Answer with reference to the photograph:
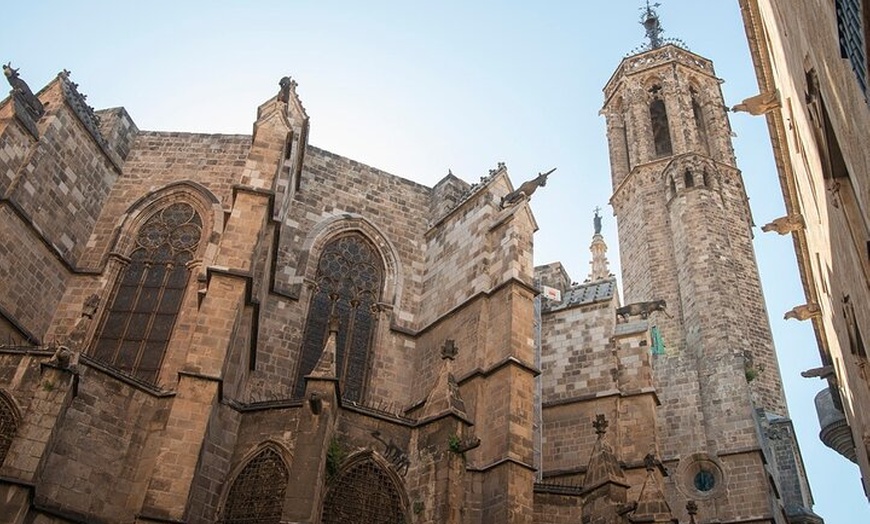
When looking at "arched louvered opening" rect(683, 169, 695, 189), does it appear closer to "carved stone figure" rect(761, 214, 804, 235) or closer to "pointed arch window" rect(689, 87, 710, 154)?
"pointed arch window" rect(689, 87, 710, 154)

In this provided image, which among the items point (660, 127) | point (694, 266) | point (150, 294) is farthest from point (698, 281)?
point (150, 294)

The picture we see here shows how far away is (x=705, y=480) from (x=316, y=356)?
978cm

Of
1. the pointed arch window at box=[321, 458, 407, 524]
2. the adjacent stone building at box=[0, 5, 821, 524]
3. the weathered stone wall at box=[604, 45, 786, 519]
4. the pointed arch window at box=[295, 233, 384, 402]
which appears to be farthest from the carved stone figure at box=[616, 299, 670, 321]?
the pointed arch window at box=[321, 458, 407, 524]

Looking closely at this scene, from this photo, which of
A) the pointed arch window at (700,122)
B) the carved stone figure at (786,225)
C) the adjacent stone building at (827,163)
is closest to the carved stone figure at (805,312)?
the adjacent stone building at (827,163)

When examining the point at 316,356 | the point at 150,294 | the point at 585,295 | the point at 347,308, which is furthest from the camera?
the point at 585,295

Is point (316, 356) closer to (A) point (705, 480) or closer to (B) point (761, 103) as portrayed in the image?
(B) point (761, 103)

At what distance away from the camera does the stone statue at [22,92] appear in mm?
13773

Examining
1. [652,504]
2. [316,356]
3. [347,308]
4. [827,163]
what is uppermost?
[347,308]

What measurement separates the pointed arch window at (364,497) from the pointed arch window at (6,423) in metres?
3.86

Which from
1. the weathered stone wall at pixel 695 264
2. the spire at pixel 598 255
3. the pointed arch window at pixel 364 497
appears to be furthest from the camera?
the spire at pixel 598 255

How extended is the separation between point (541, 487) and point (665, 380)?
9.12 meters

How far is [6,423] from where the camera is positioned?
9414mm

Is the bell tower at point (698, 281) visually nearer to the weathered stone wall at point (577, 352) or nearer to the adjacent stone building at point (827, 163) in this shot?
the weathered stone wall at point (577, 352)

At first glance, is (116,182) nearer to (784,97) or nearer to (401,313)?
(401,313)
